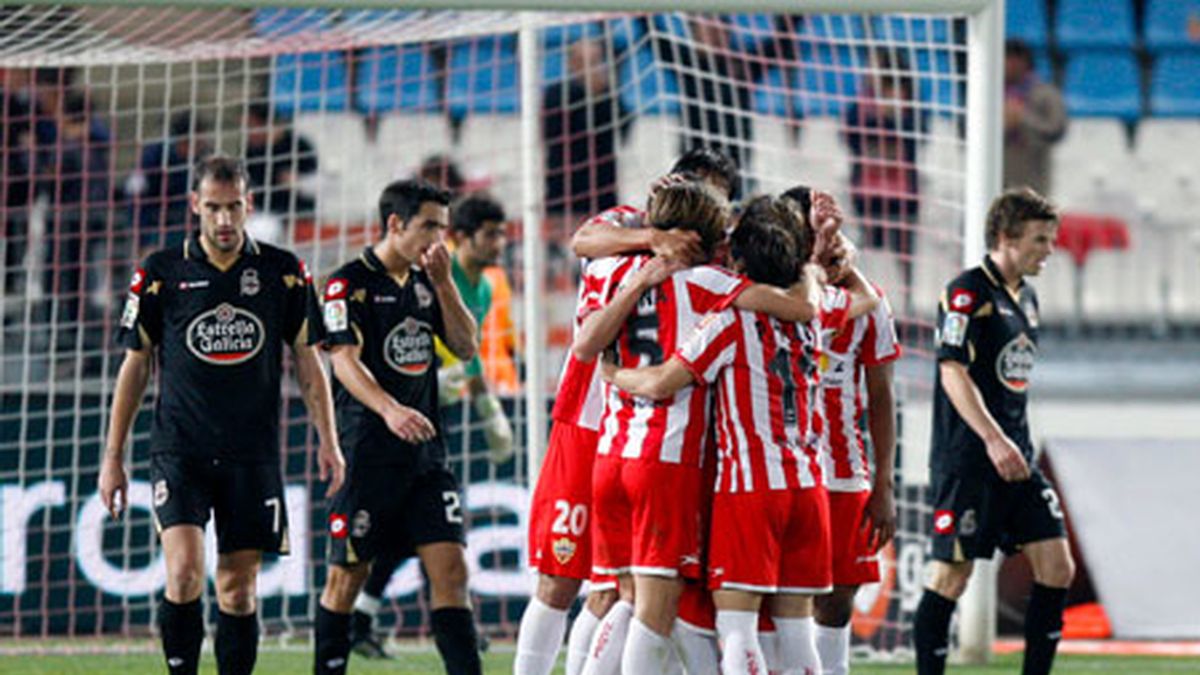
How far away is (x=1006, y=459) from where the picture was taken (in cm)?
678

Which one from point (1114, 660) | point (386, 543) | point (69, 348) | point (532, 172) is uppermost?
point (532, 172)

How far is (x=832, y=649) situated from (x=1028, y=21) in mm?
10729

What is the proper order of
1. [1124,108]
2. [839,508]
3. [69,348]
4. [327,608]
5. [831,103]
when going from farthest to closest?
[1124,108], [831,103], [69,348], [327,608], [839,508]

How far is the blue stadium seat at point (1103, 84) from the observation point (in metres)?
15.8

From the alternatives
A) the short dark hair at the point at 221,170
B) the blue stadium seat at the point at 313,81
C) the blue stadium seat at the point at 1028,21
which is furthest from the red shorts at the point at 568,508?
the blue stadium seat at the point at 1028,21

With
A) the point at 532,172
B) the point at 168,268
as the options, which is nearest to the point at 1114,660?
the point at 532,172

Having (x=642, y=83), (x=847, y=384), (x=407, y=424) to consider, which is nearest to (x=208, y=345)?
(x=407, y=424)

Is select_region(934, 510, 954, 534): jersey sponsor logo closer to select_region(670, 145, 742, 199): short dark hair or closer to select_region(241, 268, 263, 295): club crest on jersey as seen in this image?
select_region(670, 145, 742, 199): short dark hair

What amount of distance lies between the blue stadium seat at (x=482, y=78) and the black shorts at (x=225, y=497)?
6.38 meters

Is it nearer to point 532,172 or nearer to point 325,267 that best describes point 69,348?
point 325,267

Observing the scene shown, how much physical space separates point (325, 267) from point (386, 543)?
499 cm

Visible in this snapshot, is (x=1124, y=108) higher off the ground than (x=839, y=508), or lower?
higher

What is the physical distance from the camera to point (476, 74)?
13.7 meters

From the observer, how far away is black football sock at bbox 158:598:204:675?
6250mm
